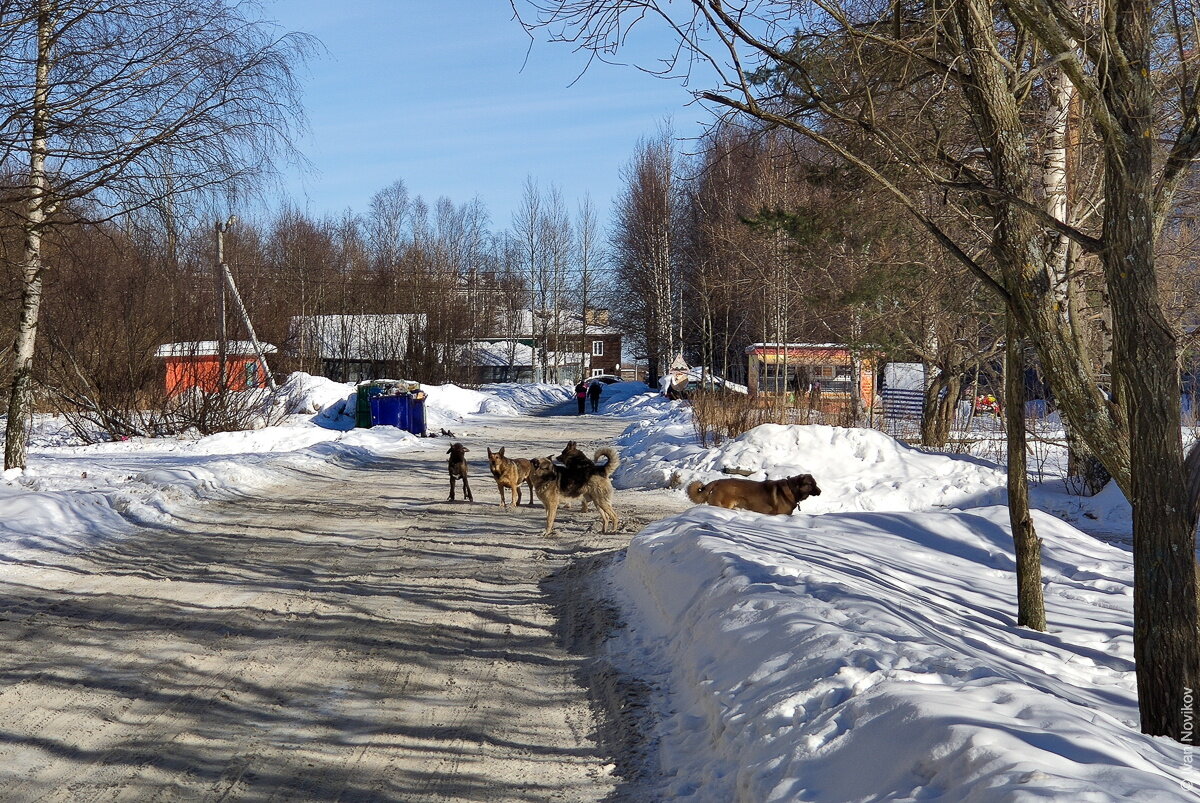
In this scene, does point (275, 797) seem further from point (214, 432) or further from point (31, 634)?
point (214, 432)

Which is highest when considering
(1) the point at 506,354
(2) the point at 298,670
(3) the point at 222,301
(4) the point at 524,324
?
(4) the point at 524,324

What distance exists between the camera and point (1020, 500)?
6676mm

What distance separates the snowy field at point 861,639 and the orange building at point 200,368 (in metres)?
7.40

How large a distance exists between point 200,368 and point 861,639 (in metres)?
23.1

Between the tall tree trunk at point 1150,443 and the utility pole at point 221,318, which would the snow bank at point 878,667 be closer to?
the tall tree trunk at point 1150,443

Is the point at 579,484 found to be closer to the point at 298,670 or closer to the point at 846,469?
the point at 298,670

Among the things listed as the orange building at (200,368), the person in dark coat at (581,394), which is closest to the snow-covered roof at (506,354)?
the person in dark coat at (581,394)

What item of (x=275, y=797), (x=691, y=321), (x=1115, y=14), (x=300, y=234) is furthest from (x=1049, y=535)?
(x=300, y=234)

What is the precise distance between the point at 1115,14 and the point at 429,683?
517 cm

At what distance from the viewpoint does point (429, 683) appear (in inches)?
227

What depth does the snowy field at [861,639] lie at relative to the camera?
11.0ft

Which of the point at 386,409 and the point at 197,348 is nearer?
the point at 197,348

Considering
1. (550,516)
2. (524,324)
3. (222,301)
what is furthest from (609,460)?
(524,324)

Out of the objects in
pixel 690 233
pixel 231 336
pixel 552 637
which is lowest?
pixel 552 637
